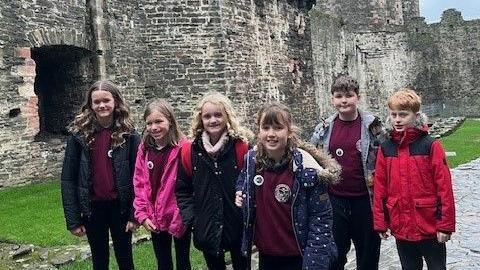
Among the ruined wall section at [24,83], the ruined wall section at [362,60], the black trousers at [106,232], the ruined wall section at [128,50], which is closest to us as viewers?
the black trousers at [106,232]

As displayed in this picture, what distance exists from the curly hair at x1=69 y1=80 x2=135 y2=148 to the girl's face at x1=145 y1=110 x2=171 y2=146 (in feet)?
1.20

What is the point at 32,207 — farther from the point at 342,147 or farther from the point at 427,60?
the point at 427,60

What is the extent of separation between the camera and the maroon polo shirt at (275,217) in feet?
14.1

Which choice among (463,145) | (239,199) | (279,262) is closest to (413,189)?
(279,262)

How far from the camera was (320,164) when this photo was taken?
4.41 meters

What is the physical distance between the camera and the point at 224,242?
16.2 feet

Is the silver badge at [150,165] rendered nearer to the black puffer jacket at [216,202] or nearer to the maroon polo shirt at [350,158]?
the black puffer jacket at [216,202]

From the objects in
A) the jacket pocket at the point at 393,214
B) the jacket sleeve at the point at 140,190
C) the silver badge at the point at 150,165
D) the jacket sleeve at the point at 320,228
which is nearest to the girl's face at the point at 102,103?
the jacket sleeve at the point at 140,190

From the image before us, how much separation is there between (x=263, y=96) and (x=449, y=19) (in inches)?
1038

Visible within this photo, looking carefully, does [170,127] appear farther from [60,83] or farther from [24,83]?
[60,83]

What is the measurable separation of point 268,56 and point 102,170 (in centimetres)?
1231

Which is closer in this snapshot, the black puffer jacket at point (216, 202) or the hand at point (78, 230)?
the black puffer jacket at point (216, 202)

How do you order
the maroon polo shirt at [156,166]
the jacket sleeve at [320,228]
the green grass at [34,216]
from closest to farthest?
the jacket sleeve at [320,228], the maroon polo shirt at [156,166], the green grass at [34,216]

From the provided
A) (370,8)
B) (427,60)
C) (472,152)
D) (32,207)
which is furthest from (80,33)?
(427,60)
